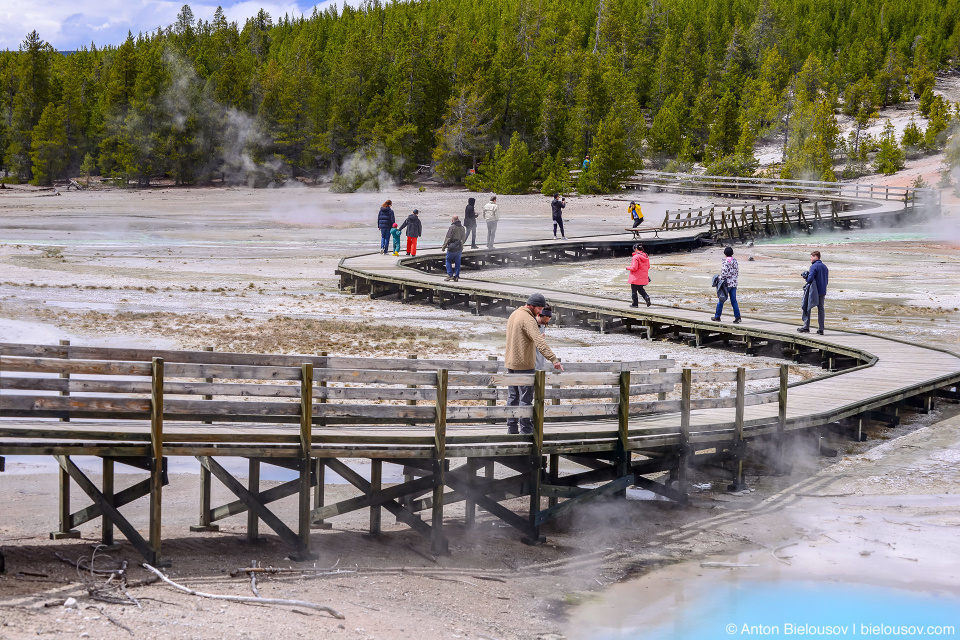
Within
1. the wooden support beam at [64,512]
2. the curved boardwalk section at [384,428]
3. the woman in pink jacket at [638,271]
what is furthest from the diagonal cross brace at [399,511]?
the woman in pink jacket at [638,271]

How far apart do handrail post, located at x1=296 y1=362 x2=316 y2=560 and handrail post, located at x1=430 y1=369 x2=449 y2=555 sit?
→ 3.84ft

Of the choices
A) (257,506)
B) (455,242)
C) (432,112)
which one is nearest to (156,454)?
(257,506)

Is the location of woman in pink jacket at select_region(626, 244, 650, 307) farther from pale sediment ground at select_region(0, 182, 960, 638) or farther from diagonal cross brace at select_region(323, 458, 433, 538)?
diagonal cross brace at select_region(323, 458, 433, 538)

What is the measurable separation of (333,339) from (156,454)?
35.6 feet

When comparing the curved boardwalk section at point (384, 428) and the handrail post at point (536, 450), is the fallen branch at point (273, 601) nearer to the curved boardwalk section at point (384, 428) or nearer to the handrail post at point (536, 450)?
the curved boardwalk section at point (384, 428)

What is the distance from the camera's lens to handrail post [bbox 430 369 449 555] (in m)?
9.36

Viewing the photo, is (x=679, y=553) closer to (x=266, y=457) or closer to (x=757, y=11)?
(x=266, y=457)

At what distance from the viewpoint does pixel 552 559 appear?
9.85m

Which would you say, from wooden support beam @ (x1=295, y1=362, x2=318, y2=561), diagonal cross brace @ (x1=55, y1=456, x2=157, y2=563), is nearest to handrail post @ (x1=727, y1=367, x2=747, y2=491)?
wooden support beam @ (x1=295, y1=362, x2=318, y2=561)

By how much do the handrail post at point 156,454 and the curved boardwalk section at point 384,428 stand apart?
0.5 inches

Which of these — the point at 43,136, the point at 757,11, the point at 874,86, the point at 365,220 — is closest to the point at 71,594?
the point at 365,220

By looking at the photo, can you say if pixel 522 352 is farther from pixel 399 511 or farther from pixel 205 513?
pixel 205 513

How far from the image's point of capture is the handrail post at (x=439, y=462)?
936 cm

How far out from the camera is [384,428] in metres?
10.1
